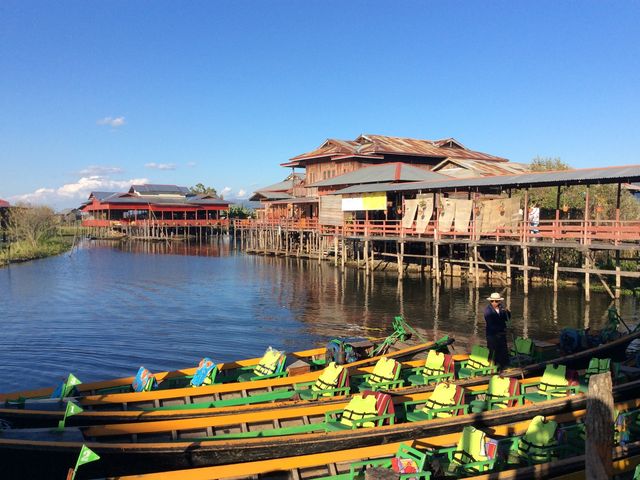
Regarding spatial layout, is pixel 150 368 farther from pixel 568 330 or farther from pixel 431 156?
pixel 431 156

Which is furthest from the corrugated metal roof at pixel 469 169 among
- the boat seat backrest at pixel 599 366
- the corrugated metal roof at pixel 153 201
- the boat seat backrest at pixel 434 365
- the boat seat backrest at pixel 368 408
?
the corrugated metal roof at pixel 153 201

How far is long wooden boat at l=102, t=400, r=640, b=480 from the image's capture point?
7.04 metres

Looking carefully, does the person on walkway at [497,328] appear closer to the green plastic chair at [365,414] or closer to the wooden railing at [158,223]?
the green plastic chair at [365,414]

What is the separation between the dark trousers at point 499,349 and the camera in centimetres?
1185

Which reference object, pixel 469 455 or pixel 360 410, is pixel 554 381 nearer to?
pixel 469 455

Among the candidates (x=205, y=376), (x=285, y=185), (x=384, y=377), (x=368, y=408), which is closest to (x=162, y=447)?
(x=368, y=408)

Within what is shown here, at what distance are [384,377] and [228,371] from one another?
3910mm

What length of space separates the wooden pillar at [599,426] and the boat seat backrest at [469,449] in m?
1.55

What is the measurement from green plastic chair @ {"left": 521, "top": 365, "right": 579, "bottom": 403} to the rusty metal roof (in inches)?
1505

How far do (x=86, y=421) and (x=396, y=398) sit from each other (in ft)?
18.5

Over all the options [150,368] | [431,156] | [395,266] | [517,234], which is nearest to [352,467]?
[150,368]

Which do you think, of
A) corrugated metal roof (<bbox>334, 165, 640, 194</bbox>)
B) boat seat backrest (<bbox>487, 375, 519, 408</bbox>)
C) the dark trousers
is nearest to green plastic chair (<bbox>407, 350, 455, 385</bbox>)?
the dark trousers

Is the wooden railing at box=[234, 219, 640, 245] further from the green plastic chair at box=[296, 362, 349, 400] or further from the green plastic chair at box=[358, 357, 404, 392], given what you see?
the green plastic chair at box=[296, 362, 349, 400]

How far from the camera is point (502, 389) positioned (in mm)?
10078
